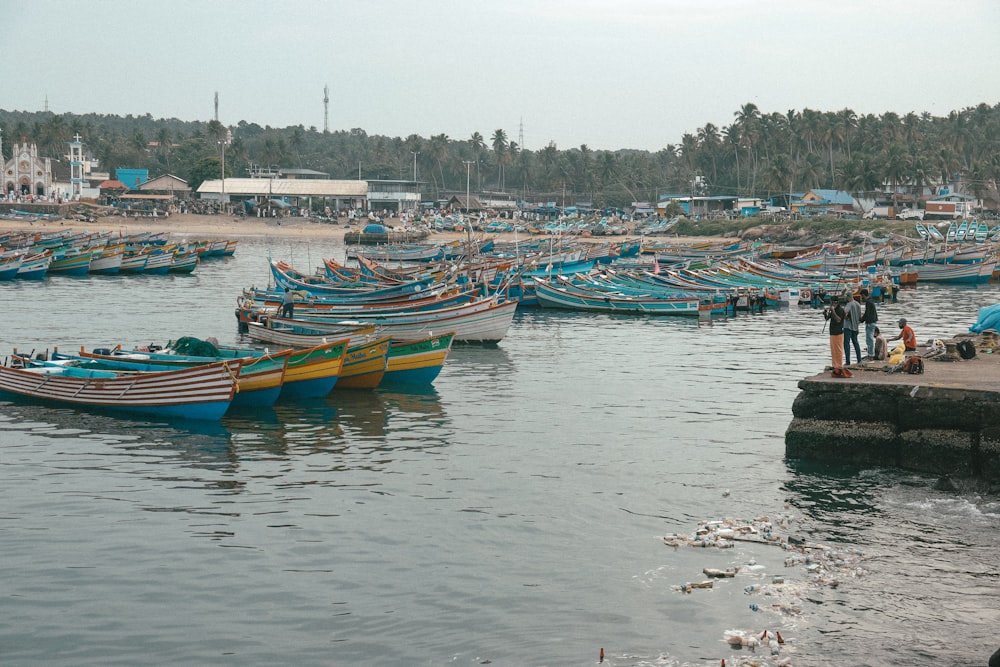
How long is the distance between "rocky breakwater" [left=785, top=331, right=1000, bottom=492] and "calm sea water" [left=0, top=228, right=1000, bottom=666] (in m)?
0.53

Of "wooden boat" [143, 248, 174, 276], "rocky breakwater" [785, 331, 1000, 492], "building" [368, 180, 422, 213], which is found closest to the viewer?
"rocky breakwater" [785, 331, 1000, 492]

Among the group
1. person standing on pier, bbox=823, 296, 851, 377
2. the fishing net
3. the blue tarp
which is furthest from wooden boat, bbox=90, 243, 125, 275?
person standing on pier, bbox=823, 296, 851, 377

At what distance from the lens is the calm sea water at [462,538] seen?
529 inches

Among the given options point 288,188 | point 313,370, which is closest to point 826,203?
point 288,188

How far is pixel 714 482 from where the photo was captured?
20719 millimetres

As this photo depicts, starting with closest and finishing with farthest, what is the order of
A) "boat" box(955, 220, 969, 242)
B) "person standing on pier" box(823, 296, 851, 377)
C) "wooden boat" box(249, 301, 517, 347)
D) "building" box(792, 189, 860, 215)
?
"person standing on pier" box(823, 296, 851, 377) → "wooden boat" box(249, 301, 517, 347) → "boat" box(955, 220, 969, 242) → "building" box(792, 189, 860, 215)

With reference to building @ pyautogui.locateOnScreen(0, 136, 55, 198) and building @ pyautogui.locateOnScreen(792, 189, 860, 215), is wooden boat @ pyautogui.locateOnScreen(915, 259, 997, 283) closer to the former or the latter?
building @ pyautogui.locateOnScreen(792, 189, 860, 215)

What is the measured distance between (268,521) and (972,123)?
17850 centimetres

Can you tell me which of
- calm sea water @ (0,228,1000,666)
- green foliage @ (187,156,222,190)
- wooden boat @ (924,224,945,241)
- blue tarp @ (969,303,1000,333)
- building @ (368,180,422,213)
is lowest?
calm sea water @ (0,228,1000,666)

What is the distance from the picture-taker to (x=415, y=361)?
104 ft

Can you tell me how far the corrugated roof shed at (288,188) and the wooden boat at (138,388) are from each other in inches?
4939

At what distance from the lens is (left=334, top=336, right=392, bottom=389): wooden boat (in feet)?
98.3

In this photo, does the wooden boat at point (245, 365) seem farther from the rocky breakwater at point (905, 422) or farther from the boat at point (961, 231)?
the boat at point (961, 231)

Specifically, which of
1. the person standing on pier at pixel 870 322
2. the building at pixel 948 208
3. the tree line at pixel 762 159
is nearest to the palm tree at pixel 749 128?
the tree line at pixel 762 159
